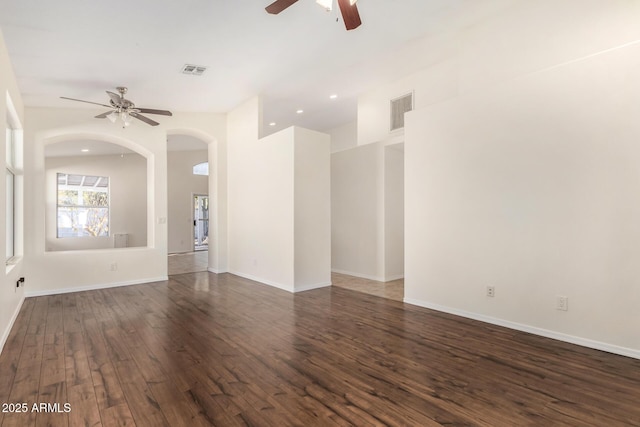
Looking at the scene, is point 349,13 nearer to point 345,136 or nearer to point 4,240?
point 4,240

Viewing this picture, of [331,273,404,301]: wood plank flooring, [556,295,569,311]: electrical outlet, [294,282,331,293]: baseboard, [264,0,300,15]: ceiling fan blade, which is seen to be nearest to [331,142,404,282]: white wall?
[331,273,404,301]: wood plank flooring

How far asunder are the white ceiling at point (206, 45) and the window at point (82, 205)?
15.5ft

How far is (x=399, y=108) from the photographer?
18.4ft

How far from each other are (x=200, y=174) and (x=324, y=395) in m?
10.2

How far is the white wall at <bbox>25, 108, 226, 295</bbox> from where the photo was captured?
4.96 meters

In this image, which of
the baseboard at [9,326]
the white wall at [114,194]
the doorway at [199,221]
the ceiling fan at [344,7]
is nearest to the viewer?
the ceiling fan at [344,7]

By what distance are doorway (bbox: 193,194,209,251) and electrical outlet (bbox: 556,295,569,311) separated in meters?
10.2

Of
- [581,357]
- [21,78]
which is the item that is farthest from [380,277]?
[21,78]

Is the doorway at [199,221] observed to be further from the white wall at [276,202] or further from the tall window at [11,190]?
the tall window at [11,190]

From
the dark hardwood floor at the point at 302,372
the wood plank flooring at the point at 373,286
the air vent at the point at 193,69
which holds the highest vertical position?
the air vent at the point at 193,69

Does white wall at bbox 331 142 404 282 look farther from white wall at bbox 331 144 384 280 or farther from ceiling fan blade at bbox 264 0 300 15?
ceiling fan blade at bbox 264 0 300 15

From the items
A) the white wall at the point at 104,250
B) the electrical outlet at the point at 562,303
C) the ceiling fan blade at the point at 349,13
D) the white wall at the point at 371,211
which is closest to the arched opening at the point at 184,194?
the white wall at the point at 104,250

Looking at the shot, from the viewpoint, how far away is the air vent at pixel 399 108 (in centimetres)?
545

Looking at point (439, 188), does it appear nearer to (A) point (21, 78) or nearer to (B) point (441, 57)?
(B) point (441, 57)
